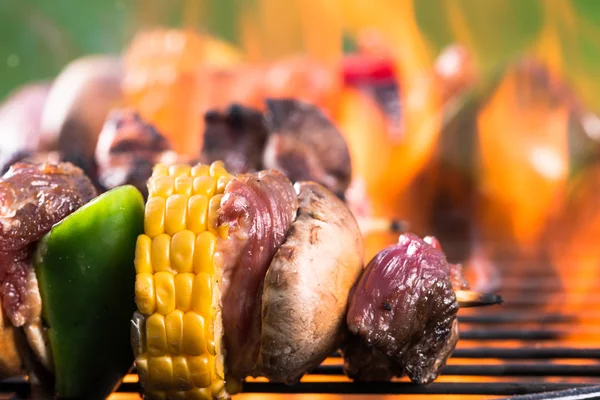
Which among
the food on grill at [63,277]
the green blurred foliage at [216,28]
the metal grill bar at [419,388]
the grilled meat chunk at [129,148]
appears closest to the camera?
the food on grill at [63,277]

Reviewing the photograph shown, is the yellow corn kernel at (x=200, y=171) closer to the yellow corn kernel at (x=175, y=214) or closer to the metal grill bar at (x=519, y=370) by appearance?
the yellow corn kernel at (x=175, y=214)

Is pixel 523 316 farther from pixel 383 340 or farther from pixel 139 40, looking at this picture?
pixel 139 40

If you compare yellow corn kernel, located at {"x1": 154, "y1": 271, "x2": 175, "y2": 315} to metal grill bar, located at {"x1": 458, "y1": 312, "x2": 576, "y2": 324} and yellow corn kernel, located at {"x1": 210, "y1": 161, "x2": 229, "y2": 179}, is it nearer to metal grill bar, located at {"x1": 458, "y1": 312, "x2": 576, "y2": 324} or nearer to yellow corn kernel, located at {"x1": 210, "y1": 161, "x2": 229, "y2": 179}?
yellow corn kernel, located at {"x1": 210, "y1": 161, "x2": 229, "y2": 179}

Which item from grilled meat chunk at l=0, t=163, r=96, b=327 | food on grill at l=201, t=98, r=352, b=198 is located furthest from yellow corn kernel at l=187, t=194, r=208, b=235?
food on grill at l=201, t=98, r=352, b=198

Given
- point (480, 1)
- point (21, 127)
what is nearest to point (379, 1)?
point (480, 1)

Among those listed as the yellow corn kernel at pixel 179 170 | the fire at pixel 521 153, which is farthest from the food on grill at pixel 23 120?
the fire at pixel 521 153

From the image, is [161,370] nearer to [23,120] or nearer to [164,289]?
[164,289]
